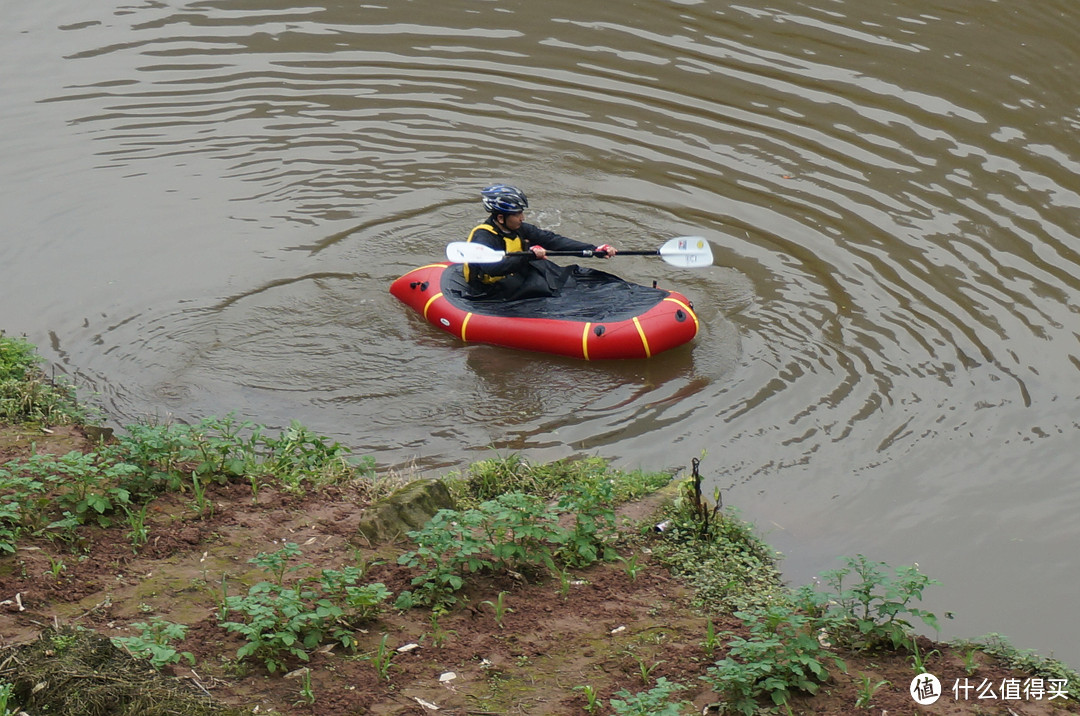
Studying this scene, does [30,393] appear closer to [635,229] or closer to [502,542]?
[502,542]

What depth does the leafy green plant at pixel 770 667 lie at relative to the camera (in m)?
4.37

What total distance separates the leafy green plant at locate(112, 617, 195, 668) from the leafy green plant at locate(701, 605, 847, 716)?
6.88ft

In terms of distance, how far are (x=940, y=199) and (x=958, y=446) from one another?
12.5ft

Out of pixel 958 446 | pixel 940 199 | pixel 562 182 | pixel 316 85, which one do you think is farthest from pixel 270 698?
pixel 316 85

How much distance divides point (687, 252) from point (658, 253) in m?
0.26

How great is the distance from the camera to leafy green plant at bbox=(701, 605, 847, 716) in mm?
4367

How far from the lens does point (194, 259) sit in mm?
10180

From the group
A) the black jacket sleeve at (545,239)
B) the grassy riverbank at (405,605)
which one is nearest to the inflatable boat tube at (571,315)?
the black jacket sleeve at (545,239)

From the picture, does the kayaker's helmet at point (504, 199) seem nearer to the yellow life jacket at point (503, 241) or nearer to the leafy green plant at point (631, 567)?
the yellow life jacket at point (503, 241)

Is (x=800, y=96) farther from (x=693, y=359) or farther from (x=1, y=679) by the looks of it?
(x=1, y=679)

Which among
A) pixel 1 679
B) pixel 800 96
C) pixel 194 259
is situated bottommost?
pixel 194 259

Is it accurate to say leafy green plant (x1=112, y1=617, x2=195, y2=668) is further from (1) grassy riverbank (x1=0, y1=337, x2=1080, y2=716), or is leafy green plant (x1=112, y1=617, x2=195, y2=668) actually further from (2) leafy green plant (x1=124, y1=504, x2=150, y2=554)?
(2) leafy green plant (x1=124, y1=504, x2=150, y2=554)

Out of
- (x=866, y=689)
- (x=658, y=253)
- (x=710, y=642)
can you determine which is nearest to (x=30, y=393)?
(x=710, y=642)

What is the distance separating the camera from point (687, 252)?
9.28m
